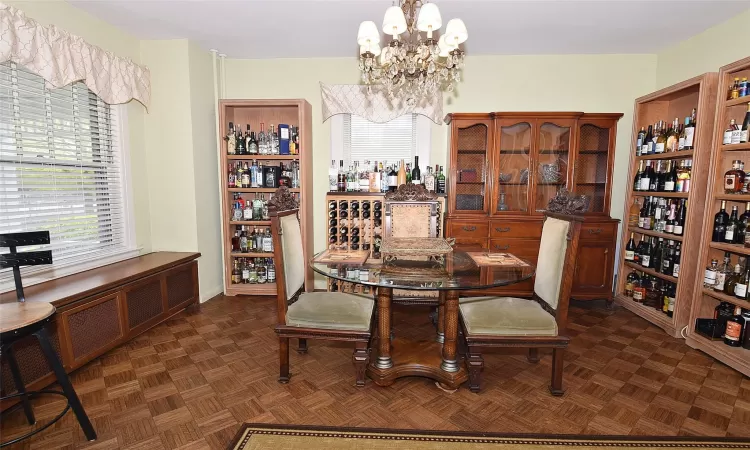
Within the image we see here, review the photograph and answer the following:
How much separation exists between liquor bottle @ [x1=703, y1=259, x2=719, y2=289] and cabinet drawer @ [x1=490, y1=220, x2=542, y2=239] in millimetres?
1212

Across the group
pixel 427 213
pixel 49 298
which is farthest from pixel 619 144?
pixel 49 298

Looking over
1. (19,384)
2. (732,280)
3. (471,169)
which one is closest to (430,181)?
(471,169)

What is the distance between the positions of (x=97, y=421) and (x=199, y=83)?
2.96 metres

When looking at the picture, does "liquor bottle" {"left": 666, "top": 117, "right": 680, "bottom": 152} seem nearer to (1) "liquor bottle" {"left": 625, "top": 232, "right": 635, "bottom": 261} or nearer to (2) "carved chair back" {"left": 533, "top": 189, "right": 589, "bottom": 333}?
(1) "liquor bottle" {"left": 625, "top": 232, "right": 635, "bottom": 261}

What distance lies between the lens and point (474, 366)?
203cm

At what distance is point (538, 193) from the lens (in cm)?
358

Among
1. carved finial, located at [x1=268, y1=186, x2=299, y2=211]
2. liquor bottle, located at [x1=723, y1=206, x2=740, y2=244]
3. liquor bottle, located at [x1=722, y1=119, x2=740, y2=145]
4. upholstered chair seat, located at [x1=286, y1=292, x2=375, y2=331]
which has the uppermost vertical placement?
liquor bottle, located at [x1=722, y1=119, x2=740, y2=145]

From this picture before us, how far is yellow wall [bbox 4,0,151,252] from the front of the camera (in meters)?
2.46

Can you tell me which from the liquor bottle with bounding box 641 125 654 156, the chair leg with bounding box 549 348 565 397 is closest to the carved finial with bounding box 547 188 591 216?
the chair leg with bounding box 549 348 565 397

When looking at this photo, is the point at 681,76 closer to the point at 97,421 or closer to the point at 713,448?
the point at 713,448

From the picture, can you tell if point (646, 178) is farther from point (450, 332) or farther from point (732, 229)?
point (450, 332)

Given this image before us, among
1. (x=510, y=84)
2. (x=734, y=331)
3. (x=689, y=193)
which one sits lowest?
(x=734, y=331)

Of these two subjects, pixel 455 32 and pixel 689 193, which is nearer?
pixel 455 32

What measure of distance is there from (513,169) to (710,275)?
172cm
